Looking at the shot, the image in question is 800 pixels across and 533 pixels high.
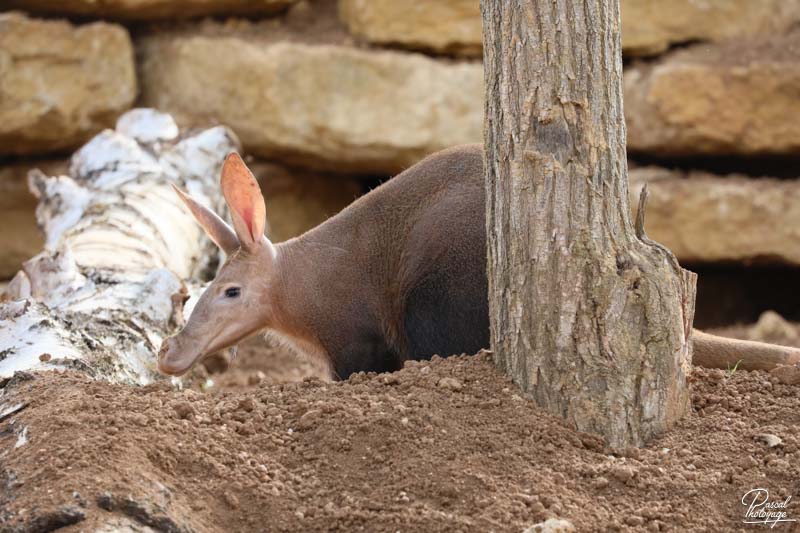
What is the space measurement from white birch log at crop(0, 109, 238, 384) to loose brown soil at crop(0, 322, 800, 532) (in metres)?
0.74

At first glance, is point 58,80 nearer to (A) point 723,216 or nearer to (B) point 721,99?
(B) point 721,99

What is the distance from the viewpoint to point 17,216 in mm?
8750

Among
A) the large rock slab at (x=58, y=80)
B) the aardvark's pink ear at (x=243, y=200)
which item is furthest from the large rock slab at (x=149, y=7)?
the aardvark's pink ear at (x=243, y=200)

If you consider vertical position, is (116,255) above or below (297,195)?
above

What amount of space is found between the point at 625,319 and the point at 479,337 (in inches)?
56.0

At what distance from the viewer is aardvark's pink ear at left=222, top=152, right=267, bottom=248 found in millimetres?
4668

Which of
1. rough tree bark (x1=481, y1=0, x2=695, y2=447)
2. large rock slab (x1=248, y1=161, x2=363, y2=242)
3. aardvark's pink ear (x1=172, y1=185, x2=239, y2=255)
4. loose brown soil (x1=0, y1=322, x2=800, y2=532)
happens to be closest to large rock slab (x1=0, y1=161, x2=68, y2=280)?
large rock slab (x1=248, y1=161, x2=363, y2=242)

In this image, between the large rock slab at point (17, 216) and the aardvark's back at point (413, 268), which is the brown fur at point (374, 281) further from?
the large rock slab at point (17, 216)

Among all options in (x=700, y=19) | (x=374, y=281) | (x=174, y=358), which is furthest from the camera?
(x=700, y=19)

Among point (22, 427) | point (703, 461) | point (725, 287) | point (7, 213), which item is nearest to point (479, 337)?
point (703, 461)

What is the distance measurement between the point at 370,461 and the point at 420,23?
553cm

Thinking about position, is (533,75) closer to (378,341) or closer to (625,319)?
(625,319)

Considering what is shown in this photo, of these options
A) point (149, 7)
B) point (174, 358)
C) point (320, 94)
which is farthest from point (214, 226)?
point (149, 7)

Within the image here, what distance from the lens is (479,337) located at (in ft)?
15.8
